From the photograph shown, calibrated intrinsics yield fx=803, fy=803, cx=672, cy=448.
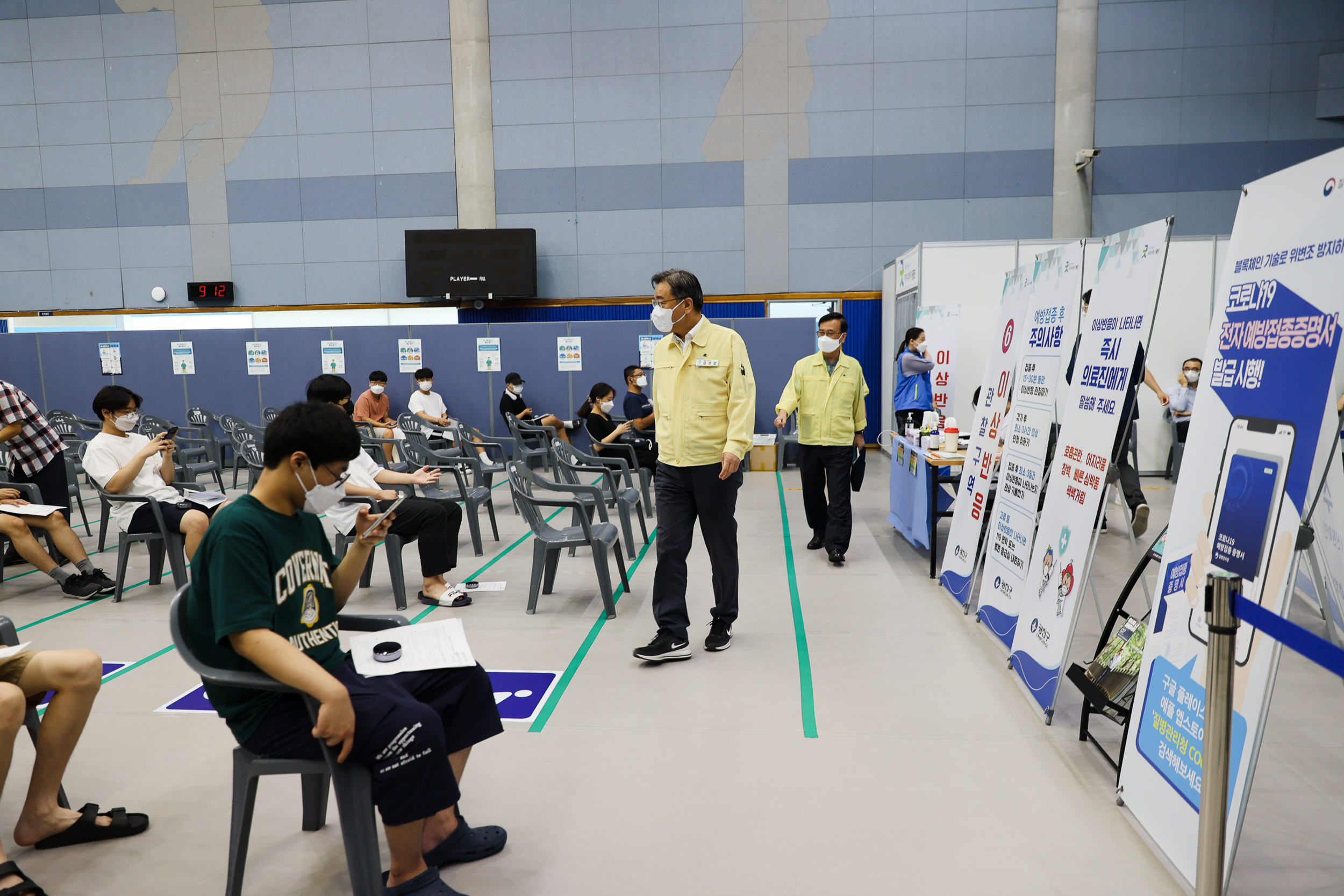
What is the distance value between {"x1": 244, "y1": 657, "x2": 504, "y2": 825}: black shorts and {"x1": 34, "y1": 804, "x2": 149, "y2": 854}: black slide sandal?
2.65 feet

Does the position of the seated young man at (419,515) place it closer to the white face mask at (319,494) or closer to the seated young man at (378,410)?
the white face mask at (319,494)

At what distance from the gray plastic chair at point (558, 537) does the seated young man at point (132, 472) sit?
5.80 feet

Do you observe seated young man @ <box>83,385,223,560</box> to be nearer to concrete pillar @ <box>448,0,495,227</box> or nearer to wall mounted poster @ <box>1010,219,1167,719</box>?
wall mounted poster @ <box>1010,219,1167,719</box>

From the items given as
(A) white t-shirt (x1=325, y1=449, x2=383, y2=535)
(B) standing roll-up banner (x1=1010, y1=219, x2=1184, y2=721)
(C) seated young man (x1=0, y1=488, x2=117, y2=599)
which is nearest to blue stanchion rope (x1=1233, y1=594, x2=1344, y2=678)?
(B) standing roll-up banner (x1=1010, y1=219, x2=1184, y2=721)

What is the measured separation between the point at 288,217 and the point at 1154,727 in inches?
496

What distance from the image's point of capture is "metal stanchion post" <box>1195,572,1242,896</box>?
154cm

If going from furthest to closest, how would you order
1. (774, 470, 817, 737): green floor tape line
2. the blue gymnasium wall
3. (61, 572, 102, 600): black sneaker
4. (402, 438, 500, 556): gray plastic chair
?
the blue gymnasium wall < (402, 438, 500, 556): gray plastic chair < (61, 572, 102, 600): black sneaker < (774, 470, 817, 737): green floor tape line

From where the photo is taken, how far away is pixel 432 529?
172 inches

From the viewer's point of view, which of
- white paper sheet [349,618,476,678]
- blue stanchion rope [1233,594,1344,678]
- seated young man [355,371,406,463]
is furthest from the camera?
seated young man [355,371,406,463]

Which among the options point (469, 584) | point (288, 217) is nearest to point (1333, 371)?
point (469, 584)

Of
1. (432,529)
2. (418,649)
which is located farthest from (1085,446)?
(432,529)

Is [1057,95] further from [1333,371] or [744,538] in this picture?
[1333,371]

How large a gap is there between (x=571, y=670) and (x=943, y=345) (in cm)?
646

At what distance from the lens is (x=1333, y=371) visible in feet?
5.69
